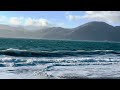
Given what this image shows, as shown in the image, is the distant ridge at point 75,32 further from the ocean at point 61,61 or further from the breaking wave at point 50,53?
the breaking wave at point 50,53

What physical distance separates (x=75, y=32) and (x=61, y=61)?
44 centimetres

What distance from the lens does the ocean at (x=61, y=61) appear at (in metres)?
3.67

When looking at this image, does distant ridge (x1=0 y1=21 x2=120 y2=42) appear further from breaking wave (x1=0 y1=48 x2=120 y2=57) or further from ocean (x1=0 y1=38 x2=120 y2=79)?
breaking wave (x1=0 y1=48 x2=120 y2=57)

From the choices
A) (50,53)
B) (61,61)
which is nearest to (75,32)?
(61,61)

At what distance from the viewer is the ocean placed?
12.0ft

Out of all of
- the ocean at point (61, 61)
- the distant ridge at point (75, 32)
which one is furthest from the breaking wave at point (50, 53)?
the distant ridge at point (75, 32)

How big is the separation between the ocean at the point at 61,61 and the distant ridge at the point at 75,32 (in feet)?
0.25

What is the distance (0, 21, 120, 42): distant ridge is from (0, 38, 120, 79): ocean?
0.08m

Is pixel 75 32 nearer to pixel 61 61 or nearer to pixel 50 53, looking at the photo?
pixel 61 61

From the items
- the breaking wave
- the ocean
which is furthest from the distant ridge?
the breaking wave

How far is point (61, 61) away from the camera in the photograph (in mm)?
3840
